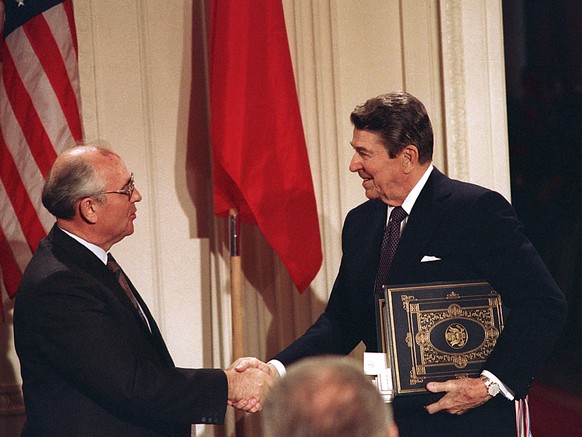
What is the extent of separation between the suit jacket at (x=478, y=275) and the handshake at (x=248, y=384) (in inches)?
16.9

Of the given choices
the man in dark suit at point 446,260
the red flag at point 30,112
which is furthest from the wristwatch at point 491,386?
the red flag at point 30,112

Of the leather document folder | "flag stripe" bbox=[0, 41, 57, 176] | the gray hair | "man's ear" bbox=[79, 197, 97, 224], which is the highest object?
"flag stripe" bbox=[0, 41, 57, 176]

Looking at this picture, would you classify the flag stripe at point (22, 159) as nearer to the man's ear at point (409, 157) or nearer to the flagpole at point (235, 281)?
the flagpole at point (235, 281)

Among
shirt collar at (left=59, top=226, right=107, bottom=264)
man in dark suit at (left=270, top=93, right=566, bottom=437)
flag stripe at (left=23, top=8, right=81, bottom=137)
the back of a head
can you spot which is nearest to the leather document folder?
man in dark suit at (left=270, top=93, right=566, bottom=437)

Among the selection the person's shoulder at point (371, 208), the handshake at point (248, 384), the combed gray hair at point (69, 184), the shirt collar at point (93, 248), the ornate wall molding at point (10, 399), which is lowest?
the ornate wall molding at point (10, 399)

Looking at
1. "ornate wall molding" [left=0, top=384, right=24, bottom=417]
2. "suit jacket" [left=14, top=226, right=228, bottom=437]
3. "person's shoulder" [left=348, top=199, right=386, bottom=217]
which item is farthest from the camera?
"ornate wall molding" [left=0, top=384, right=24, bottom=417]

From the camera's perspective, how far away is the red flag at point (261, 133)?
3.90m

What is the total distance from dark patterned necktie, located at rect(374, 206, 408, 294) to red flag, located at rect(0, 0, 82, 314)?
1.89 m

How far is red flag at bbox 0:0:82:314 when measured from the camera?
4137 mm

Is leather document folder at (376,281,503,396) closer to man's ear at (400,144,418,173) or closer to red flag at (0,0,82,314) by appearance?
man's ear at (400,144,418,173)

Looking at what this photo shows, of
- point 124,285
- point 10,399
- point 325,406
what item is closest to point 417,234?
point 124,285

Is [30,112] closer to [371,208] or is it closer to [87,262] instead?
[87,262]

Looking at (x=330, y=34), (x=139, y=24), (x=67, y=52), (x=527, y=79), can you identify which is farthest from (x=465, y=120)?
(x=67, y=52)

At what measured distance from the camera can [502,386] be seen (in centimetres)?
270
